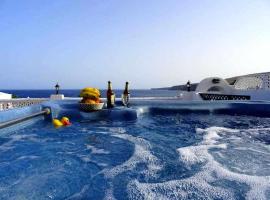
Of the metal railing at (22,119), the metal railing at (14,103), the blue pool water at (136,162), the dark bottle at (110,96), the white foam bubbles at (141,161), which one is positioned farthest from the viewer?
the metal railing at (14,103)

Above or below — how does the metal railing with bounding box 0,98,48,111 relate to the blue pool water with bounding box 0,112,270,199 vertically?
above

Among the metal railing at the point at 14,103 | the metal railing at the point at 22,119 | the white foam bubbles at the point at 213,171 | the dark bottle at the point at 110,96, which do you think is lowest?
the white foam bubbles at the point at 213,171

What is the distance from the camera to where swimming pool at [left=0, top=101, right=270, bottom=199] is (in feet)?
9.19

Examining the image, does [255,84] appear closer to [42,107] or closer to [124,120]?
[124,120]

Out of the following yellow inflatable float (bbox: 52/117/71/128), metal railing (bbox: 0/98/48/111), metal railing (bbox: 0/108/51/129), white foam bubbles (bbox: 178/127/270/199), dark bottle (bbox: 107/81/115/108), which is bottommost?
white foam bubbles (bbox: 178/127/270/199)

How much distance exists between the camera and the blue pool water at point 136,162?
9.18 ft

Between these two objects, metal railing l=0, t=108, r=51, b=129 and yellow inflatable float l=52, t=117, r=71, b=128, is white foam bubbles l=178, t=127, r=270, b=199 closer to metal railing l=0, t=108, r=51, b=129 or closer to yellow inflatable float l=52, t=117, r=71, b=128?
metal railing l=0, t=108, r=51, b=129

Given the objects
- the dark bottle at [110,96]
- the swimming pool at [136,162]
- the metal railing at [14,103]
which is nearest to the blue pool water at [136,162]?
the swimming pool at [136,162]

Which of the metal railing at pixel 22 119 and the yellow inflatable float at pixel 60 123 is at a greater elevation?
the metal railing at pixel 22 119

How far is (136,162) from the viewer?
149 inches

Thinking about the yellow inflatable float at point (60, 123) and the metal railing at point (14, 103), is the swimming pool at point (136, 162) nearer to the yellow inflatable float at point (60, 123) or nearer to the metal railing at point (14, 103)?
the yellow inflatable float at point (60, 123)

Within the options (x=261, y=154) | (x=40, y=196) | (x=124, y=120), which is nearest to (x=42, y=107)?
(x=124, y=120)

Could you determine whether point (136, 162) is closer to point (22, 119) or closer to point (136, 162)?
point (136, 162)

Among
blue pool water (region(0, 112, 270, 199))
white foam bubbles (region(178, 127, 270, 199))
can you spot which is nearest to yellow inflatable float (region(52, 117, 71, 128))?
blue pool water (region(0, 112, 270, 199))
